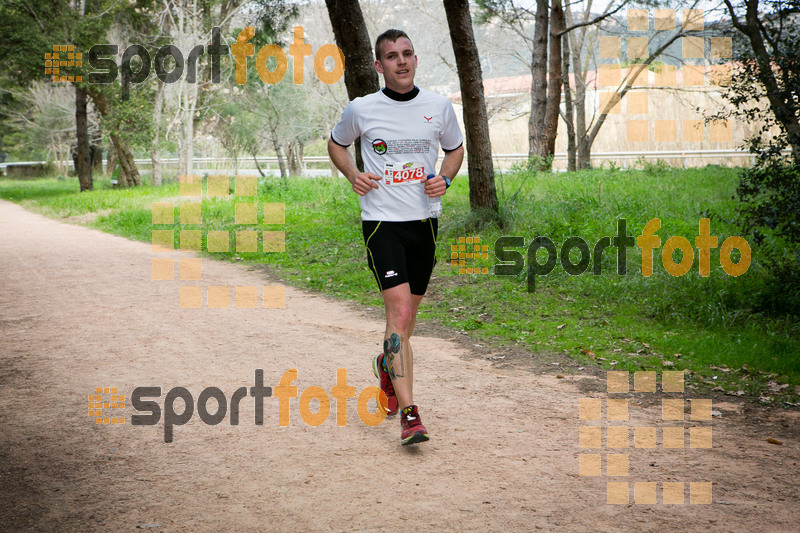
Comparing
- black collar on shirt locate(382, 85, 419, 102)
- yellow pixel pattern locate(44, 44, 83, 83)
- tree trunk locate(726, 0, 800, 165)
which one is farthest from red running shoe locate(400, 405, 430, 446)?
yellow pixel pattern locate(44, 44, 83, 83)

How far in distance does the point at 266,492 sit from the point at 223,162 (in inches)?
1105

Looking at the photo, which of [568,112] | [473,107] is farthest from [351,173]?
[568,112]

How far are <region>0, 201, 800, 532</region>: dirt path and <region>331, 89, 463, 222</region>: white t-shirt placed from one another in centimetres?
149

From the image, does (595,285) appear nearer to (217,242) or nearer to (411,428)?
(411,428)

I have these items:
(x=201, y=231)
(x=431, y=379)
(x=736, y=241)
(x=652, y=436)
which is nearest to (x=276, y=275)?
(x=201, y=231)

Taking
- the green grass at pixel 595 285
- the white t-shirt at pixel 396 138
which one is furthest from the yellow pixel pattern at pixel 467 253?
the white t-shirt at pixel 396 138

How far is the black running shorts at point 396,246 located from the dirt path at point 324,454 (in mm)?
1071

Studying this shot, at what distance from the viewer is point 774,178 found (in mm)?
7398

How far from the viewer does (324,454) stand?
426 centimetres

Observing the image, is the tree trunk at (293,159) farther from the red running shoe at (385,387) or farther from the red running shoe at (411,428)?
the red running shoe at (411,428)

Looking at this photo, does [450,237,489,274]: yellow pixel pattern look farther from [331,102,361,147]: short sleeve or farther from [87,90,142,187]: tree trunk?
[87,90,142,187]: tree trunk

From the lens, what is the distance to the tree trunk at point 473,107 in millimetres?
11500

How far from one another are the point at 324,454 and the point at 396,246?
52.9 inches

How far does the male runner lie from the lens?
4273 millimetres
